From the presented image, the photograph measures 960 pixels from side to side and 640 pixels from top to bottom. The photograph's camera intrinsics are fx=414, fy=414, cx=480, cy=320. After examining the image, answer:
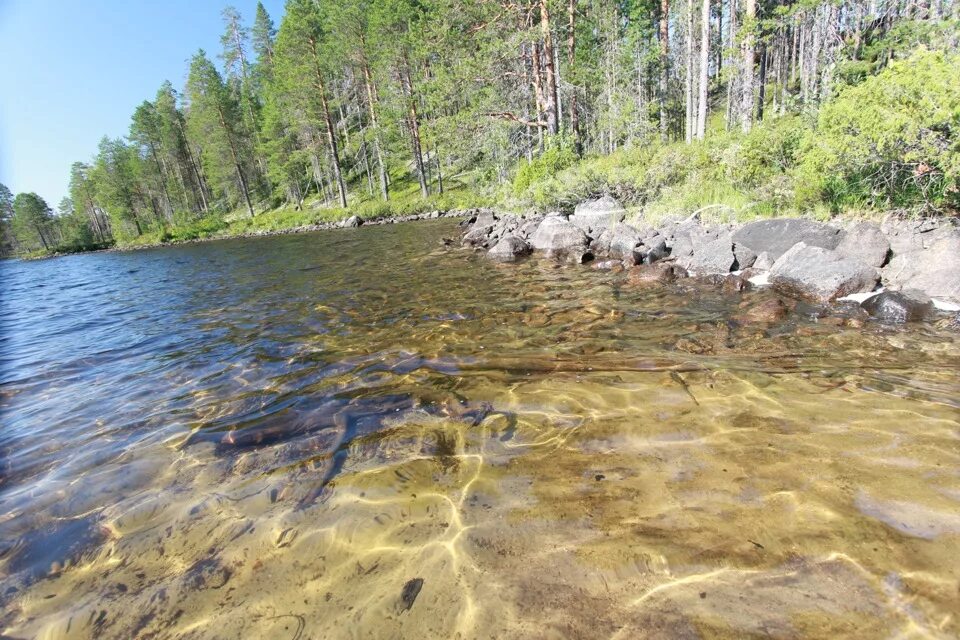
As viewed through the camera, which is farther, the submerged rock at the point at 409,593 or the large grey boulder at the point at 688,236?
the large grey boulder at the point at 688,236

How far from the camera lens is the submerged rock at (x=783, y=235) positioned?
21.2ft

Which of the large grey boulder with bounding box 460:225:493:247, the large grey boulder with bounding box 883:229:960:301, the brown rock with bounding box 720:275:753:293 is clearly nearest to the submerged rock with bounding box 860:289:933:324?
the large grey boulder with bounding box 883:229:960:301

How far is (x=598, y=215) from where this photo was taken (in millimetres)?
12180

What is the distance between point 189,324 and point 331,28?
3593 cm

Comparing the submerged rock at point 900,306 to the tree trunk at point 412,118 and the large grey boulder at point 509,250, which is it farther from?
the tree trunk at point 412,118

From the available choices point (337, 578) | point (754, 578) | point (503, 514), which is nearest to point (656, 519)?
point (754, 578)

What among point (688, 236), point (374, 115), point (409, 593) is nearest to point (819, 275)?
point (688, 236)

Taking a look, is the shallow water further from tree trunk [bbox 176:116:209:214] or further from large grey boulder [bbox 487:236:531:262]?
tree trunk [bbox 176:116:209:214]

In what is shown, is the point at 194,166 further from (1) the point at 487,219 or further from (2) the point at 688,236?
(2) the point at 688,236

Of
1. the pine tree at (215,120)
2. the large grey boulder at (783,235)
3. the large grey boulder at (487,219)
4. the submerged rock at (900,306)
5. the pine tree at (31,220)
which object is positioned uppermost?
the pine tree at (215,120)

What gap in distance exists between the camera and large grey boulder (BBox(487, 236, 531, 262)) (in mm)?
11219

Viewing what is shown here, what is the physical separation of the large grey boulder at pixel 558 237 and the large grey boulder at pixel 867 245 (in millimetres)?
5205

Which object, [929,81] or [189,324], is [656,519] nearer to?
[929,81]

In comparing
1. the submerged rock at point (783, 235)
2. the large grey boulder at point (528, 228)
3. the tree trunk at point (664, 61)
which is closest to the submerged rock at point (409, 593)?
the submerged rock at point (783, 235)
